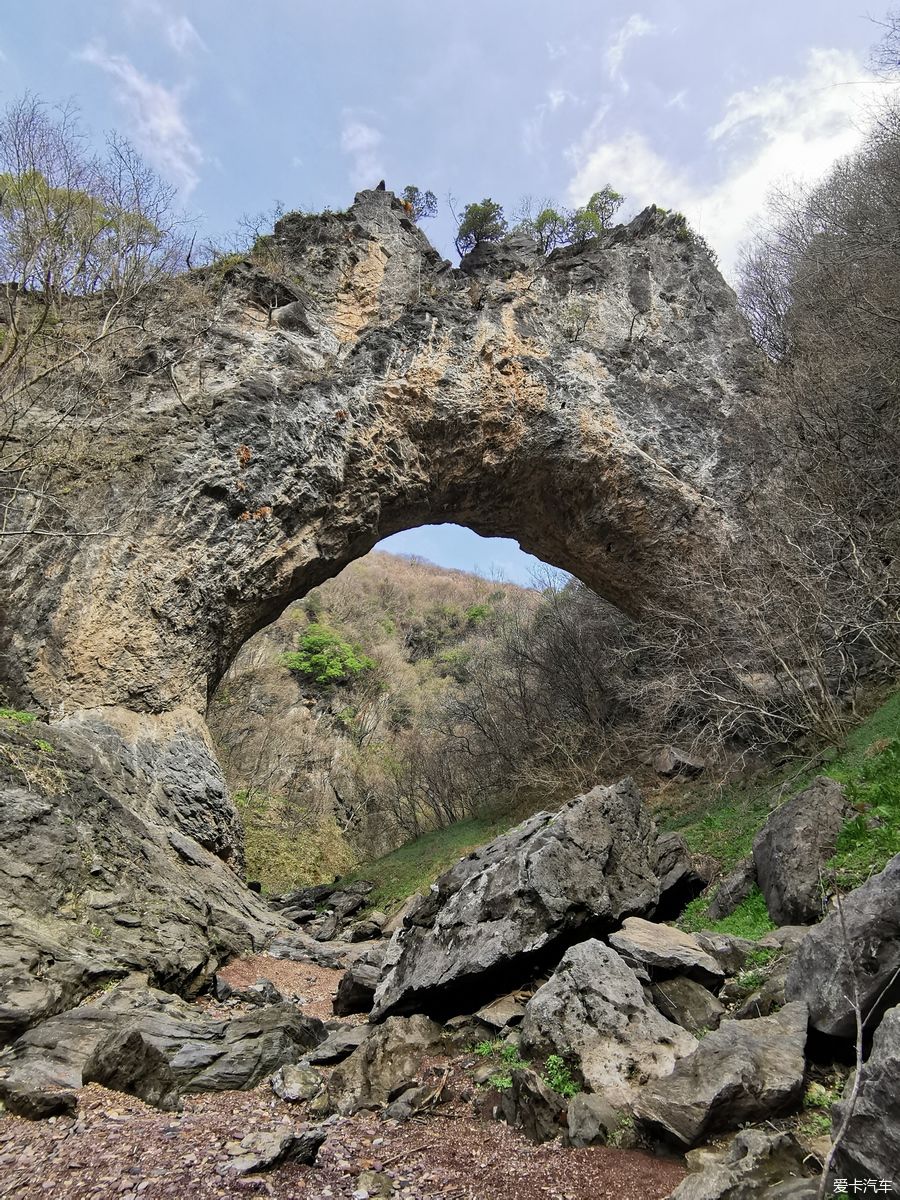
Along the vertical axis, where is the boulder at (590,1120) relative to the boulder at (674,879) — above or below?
above

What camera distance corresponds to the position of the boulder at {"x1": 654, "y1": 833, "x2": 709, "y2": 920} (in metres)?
6.44

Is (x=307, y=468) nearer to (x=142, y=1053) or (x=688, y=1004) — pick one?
(x=142, y=1053)

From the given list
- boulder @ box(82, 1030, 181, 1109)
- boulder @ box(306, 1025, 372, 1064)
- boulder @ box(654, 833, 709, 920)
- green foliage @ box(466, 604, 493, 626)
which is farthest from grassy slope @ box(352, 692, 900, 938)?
green foliage @ box(466, 604, 493, 626)

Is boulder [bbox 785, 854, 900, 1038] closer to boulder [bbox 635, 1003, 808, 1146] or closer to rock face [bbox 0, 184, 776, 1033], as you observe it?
boulder [bbox 635, 1003, 808, 1146]

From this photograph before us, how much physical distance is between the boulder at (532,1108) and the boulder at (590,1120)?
63 mm

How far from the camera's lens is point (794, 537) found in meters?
11.6

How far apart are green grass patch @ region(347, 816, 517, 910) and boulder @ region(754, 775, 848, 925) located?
25.4 feet

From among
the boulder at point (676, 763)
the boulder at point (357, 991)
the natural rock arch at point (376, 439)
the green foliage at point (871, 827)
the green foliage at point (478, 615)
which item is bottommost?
the boulder at point (676, 763)

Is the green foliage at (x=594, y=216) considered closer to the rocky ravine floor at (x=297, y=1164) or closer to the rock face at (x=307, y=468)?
the rock face at (x=307, y=468)

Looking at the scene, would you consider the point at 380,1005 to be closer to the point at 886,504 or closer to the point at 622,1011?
the point at 622,1011

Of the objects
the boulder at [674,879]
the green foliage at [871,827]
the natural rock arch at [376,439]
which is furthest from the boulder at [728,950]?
the natural rock arch at [376,439]

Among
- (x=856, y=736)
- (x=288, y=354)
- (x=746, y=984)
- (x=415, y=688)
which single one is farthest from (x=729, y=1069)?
(x=415, y=688)

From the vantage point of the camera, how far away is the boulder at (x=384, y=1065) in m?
3.58

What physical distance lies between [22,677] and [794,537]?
491 inches
